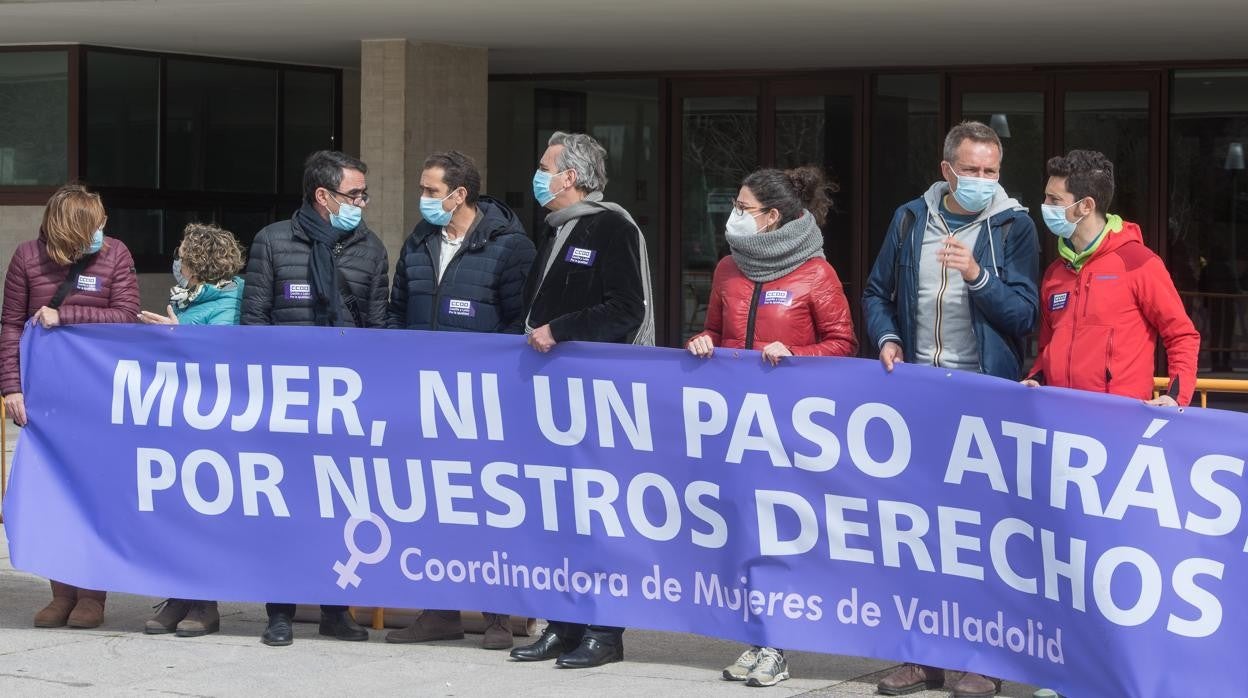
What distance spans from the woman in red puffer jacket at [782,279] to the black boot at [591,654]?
0.47m

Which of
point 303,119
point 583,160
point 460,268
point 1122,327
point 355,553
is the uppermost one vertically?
point 303,119

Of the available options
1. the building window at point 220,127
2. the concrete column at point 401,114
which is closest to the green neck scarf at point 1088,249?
the concrete column at point 401,114

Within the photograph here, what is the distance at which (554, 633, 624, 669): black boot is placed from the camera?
20.2ft

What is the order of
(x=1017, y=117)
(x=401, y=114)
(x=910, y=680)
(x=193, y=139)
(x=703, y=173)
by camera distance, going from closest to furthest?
(x=910, y=680), (x=401, y=114), (x=1017, y=117), (x=193, y=139), (x=703, y=173)

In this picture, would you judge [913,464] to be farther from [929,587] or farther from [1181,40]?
[1181,40]

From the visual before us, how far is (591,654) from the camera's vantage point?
244 inches

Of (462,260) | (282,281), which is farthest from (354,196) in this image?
(462,260)

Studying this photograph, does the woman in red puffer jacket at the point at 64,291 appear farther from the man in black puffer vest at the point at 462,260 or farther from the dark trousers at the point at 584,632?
the dark trousers at the point at 584,632

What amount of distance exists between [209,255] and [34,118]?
9639 mm

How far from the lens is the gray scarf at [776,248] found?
6.08 m

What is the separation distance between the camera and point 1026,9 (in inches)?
487

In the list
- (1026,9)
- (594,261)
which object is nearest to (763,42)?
(1026,9)

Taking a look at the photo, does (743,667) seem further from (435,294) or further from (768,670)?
(435,294)

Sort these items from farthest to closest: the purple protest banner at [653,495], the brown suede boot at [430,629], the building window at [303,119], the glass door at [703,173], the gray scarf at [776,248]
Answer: the building window at [303,119], the glass door at [703,173], the brown suede boot at [430,629], the gray scarf at [776,248], the purple protest banner at [653,495]
